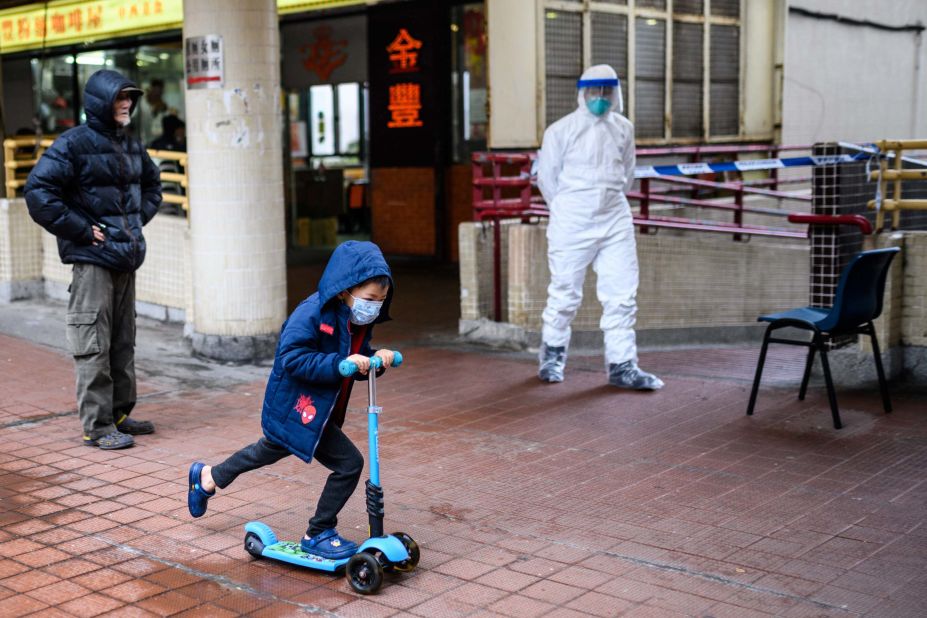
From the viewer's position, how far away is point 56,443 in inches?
258

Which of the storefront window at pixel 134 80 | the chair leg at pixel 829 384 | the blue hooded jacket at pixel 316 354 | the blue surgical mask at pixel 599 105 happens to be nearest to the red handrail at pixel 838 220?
the chair leg at pixel 829 384

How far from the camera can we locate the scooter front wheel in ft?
13.9

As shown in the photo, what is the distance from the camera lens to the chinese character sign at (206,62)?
333 inches

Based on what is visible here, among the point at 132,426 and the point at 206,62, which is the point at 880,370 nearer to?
the point at 132,426

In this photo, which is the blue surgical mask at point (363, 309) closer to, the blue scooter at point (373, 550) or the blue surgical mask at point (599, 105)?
the blue scooter at point (373, 550)

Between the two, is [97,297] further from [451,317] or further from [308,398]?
[451,317]

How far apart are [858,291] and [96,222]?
4.64 m

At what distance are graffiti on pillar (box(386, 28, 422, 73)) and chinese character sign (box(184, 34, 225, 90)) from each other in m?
6.25

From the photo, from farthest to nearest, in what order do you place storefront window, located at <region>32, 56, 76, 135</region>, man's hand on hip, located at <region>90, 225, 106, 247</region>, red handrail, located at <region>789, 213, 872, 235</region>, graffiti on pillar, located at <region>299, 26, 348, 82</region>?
storefront window, located at <region>32, 56, 76, 135</region> < graffiti on pillar, located at <region>299, 26, 348, 82</region> < red handrail, located at <region>789, 213, 872, 235</region> < man's hand on hip, located at <region>90, 225, 106, 247</region>

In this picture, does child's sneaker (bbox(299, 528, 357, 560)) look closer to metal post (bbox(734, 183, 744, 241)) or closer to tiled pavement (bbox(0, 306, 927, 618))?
tiled pavement (bbox(0, 306, 927, 618))

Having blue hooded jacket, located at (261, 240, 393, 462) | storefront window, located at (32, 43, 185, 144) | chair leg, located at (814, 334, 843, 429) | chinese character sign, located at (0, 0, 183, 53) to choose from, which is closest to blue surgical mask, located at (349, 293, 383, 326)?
blue hooded jacket, located at (261, 240, 393, 462)

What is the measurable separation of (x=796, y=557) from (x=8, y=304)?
9281 millimetres

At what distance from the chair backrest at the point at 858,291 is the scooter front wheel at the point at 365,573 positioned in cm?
361

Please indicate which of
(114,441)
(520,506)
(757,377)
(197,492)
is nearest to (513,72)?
(757,377)
